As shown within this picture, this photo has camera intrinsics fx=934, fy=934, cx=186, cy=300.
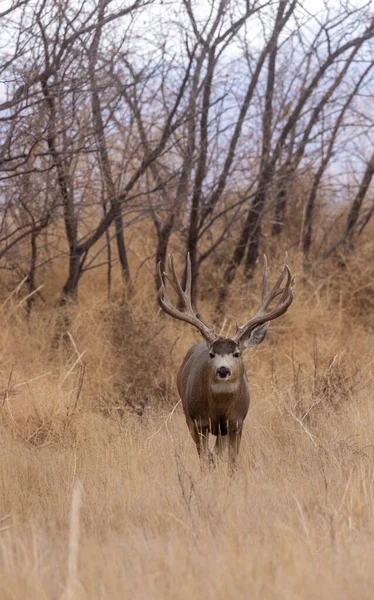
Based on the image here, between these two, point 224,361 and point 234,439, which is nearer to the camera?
point 224,361

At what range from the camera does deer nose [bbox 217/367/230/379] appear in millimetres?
7004

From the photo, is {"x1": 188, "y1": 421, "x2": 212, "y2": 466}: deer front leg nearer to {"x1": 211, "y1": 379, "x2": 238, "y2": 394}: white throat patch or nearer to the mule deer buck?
the mule deer buck

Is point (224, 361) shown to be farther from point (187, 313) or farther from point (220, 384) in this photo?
point (187, 313)

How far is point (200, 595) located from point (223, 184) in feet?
34.7

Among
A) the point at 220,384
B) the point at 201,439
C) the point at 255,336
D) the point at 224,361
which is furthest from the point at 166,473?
the point at 255,336

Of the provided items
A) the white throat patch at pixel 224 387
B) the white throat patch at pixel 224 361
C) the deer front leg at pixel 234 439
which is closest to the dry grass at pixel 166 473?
the deer front leg at pixel 234 439

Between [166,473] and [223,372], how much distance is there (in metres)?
0.86

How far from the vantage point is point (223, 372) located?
701 centimetres

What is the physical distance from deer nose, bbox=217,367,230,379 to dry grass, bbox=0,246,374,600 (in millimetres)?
672

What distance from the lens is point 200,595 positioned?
4.10m

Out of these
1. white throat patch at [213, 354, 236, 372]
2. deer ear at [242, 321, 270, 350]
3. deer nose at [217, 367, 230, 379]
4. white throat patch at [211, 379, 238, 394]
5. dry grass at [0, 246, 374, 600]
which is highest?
deer ear at [242, 321, 270, 350]

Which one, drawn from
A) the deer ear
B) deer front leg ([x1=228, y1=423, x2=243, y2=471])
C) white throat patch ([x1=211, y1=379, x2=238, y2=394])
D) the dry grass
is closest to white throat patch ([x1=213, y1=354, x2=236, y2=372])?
white throat patch ([x1=211, y1=379, x2=238, y2=394])

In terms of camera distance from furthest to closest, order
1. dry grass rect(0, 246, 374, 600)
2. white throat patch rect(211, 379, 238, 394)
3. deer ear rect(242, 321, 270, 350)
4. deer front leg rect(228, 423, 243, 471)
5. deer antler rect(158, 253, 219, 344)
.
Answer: deer ear rect(242, 321, 270, 350) → deer antler rect(158, 253, 219, 344) → deer front leg rect(228, 423, 243, 471) → white throat patch rect(211, 379, 238, 394) → dry grass rect(0, 246, 374, 600)

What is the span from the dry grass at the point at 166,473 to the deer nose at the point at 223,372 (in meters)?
0.67
